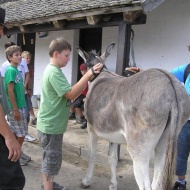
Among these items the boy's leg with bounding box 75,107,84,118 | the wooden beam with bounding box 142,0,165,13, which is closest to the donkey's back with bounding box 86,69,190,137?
the wooden beam with bounding box 142,0,165,13

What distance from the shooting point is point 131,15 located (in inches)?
192

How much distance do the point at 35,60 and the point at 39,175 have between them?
236 inches

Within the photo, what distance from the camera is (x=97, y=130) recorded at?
11.6 ft

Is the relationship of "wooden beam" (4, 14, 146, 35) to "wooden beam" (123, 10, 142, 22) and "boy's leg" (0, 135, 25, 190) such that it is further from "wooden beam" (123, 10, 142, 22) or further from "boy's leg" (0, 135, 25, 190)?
"boy's leg" (0, 135, 25, 190)

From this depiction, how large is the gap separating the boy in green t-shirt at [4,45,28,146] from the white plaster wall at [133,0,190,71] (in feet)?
11.1

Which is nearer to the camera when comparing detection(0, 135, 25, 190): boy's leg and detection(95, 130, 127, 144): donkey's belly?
detection(0, 135, 25, 190): boy's leg

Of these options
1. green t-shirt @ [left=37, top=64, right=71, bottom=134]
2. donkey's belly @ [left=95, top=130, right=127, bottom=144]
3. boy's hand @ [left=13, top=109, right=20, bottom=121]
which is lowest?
boy's hand @ [left=13, top=109, right=20, bottom=121]

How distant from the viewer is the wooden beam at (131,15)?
15.9ft

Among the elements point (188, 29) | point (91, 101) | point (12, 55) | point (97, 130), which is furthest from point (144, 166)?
point (188, 29)

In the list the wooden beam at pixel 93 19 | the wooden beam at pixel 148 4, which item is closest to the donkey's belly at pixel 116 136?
the wooden beam at pixel 148 4

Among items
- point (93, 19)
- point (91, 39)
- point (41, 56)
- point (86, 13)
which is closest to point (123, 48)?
point (93, 19)

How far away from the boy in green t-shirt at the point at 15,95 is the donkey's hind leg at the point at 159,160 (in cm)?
208

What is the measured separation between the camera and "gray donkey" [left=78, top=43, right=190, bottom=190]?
8.72ft

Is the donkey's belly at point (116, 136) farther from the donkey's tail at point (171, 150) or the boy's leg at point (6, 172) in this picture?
the boy's leg at point (6, 172)
